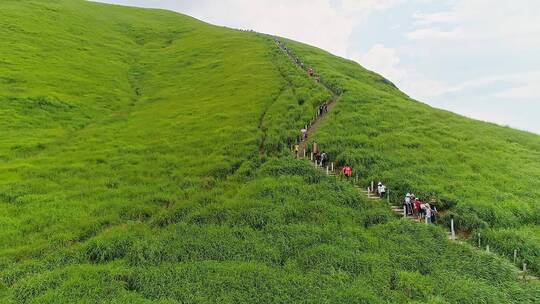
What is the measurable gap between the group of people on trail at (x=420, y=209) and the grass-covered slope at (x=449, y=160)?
0.90 m

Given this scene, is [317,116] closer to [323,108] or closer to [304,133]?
[323,108]

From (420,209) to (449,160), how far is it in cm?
918

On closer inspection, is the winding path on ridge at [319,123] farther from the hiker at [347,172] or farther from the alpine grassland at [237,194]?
the hiker at [347,172]

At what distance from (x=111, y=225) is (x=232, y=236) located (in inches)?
272

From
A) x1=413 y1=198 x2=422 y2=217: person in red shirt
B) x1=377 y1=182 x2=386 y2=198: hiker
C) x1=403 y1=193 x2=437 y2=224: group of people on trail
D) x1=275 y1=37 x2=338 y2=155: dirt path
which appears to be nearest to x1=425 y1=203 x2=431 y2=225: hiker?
x1=403 y1=193 x2=437 y2=224: group of people on trail

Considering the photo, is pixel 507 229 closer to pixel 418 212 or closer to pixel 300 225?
pixel 418 212

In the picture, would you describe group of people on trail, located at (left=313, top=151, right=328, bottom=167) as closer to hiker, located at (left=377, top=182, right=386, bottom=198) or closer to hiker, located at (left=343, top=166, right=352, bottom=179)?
hiker, located at (left=343, top=166, right=352, bottom=179)

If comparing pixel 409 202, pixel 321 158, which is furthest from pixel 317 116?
pixel 409 202

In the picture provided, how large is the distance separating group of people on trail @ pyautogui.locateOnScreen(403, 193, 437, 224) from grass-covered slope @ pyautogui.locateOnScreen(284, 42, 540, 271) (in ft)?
2.94

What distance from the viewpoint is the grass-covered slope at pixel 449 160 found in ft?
74.3

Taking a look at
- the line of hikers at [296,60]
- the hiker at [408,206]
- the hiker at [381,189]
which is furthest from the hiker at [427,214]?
the line of hikers at [296,60]

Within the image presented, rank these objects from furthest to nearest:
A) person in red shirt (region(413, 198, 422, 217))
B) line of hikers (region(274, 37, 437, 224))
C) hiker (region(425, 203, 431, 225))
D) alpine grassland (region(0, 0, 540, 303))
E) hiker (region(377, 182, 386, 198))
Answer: hiker (region(377, 182, 386, 198)) → person in red shirt (region(413, 198, 422, 217)) → line of hikers (region(274, 37, 437, 224)) → hiker (region(425, 203, 431, 225)) → alpine grassland (region(0, 0, 540, 303))

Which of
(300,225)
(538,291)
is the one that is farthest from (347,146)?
(538,291)

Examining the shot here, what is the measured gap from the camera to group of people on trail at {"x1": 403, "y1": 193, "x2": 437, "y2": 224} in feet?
73.5
